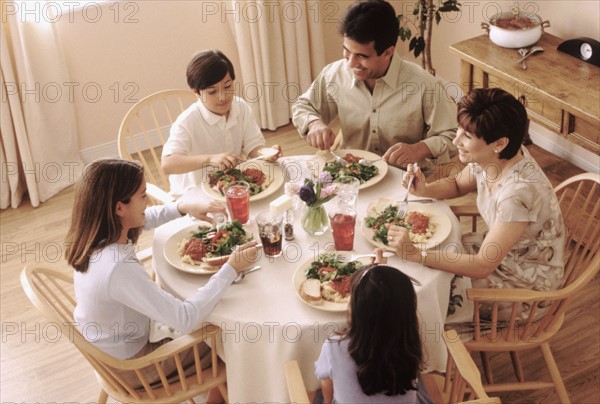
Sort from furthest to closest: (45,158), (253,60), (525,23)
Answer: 1. (253,60)
2. (45,158)
3. (525,23)

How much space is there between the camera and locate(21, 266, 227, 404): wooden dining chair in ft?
6.97

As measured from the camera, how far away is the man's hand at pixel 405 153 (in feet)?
9.24

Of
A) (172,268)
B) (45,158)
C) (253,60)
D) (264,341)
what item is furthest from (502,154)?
(45,158)

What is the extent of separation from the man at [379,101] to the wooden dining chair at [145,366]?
103cm

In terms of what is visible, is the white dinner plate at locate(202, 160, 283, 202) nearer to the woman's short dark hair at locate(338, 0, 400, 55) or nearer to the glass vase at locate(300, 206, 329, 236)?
the glass vase at locate(300, 206, 329, 236)

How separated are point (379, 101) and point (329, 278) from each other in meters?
1.10

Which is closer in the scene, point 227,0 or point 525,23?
point 525,23

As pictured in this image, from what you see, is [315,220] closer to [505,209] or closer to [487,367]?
[505,209]

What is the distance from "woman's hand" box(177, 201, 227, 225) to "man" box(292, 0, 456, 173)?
0.57 meters

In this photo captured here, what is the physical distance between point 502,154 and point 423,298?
0.55m

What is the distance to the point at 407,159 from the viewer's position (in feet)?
9.35

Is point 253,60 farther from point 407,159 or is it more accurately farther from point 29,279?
point 29,279

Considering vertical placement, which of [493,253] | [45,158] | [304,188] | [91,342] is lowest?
[45,158]

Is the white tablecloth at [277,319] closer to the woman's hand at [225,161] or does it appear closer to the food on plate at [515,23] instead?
the woman's hand at [225,161]
